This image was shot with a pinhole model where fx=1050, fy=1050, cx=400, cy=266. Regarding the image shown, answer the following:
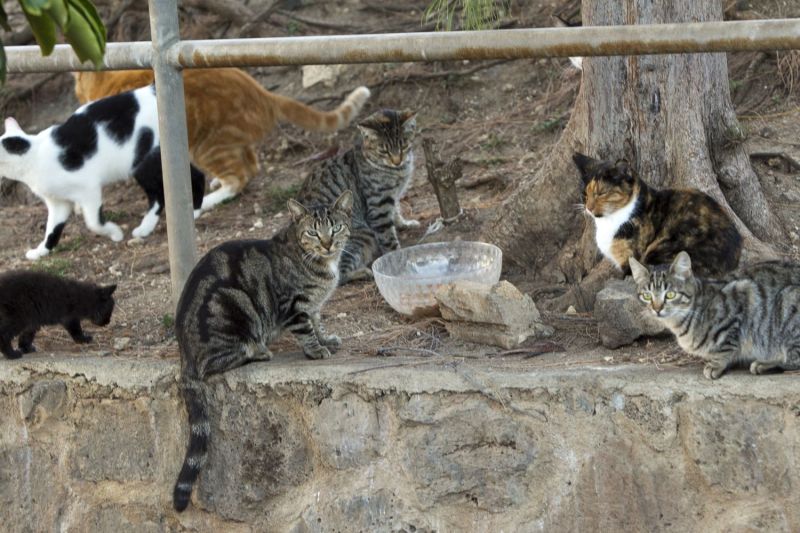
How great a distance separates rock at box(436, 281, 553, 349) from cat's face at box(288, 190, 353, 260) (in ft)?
1.64

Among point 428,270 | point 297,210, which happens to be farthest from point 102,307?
point 428,270

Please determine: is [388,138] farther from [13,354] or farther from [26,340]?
[13,354]

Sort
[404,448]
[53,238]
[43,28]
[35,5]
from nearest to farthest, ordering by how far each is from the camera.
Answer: [35,5], [43,28], [404,448], [53,238]

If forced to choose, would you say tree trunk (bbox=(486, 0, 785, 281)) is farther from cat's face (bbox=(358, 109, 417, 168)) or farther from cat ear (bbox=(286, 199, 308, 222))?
cat ear (bbox=(286, 199, 308, 222))

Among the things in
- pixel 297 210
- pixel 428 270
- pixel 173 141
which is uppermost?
pixel 173 141

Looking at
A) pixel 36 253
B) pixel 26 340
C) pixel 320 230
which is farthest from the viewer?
pixel 36 253

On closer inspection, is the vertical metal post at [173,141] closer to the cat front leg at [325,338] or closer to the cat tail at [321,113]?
the cat front leg at [325,338]

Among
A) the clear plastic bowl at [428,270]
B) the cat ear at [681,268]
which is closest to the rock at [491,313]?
the clear plastic bowl at [428,270]

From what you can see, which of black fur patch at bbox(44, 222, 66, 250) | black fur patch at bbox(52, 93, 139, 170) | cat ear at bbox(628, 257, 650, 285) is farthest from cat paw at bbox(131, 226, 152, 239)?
cat ear at bbox(628, 257, 650, 285)

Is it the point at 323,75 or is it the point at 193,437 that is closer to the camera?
the point at 193,437

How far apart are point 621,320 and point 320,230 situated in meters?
1.32

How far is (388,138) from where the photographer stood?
6.12m

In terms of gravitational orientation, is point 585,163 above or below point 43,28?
below

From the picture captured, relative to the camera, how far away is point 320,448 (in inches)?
169
